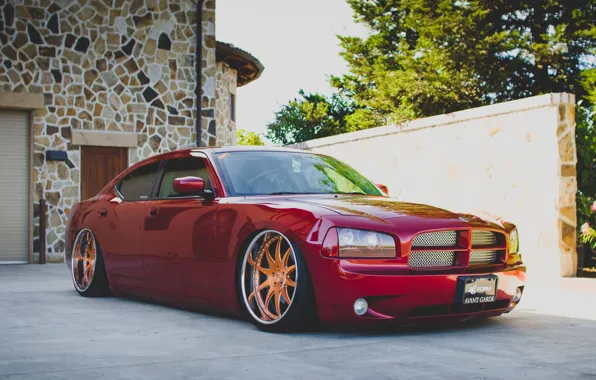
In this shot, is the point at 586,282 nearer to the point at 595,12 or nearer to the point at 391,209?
the point at 391,209

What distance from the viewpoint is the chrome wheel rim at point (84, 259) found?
8375 mm

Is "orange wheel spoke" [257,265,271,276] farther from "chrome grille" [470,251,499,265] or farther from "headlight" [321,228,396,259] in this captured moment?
"chrome grille" [470,251,499,265]

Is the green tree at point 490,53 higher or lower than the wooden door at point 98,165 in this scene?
higher

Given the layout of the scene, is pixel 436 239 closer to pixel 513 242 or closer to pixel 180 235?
pixel 513 242

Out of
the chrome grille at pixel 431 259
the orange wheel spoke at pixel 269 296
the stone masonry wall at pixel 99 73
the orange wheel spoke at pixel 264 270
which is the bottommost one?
the orange wheel spoke at pixel 269 296

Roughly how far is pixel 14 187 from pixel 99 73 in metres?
2.67

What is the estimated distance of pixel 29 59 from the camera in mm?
15164

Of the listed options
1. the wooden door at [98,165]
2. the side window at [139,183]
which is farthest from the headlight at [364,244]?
the wooden door at [98,165]

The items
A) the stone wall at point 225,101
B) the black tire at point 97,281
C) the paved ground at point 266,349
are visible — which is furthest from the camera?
the stone wall at point 225,101

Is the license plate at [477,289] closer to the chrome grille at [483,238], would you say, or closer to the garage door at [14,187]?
the chrome grille at [483,238]

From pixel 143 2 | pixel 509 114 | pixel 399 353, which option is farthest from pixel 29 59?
Answer: pixel 399 353

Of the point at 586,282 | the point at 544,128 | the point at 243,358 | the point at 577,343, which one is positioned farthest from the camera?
the point at 544,128

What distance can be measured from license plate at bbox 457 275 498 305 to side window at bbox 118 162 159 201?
3289 mm

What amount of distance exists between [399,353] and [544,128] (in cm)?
680
